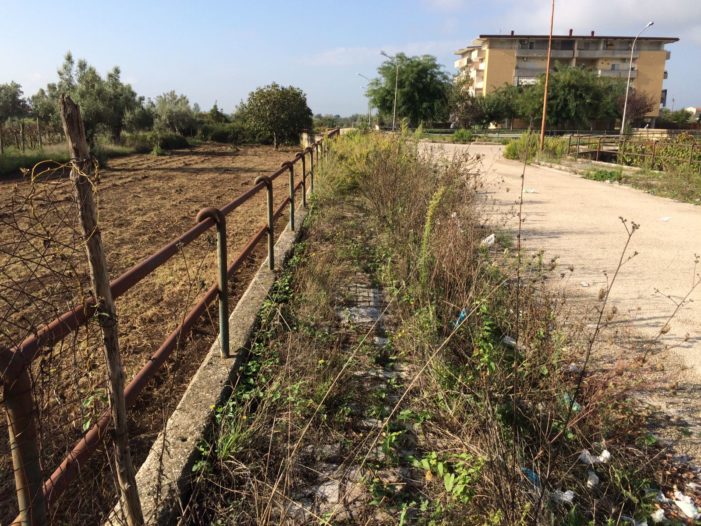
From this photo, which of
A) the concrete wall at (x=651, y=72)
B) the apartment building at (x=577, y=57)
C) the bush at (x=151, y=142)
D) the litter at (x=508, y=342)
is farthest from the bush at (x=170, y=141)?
the concrete wall at (x=651, y=72)

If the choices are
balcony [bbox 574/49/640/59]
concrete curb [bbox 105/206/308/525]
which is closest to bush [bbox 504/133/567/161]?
concrete curb [bbox 105/206/308/525]

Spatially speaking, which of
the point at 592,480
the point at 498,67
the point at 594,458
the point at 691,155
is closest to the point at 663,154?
the point at 691,155

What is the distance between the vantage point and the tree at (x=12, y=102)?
31.5 meters

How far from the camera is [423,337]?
11.7 ft

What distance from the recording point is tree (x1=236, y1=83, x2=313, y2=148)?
107 ft

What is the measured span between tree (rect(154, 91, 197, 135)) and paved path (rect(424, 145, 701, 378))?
2655 centimetres

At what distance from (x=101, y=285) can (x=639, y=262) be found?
6870 millimetres

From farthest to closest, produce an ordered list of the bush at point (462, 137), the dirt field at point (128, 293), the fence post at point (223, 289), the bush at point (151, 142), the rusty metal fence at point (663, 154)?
1. the bush at point (462, 137)
2. the bush at point (151, 142)
3. the rusty metal fence at point (663, 154)
4. the fence post at point (223, 289)
5. the dirt field at point (128, 293)

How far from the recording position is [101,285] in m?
1.65

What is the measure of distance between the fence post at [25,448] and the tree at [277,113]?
3204cm

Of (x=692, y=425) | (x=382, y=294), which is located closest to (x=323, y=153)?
(x=382, y=294)

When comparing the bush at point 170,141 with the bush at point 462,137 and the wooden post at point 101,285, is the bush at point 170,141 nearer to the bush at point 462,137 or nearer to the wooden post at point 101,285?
the bush at point 462,137

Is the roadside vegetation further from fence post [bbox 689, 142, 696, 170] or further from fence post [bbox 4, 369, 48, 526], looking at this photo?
fence post [bbox 689, 142, 696, 170]

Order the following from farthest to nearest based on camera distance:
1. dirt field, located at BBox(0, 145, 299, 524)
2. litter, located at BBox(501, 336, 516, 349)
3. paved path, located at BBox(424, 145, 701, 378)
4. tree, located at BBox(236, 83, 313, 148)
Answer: tree, located at BBox(236, 83, 313, 148) → paved path, located at BBox(424, 145, 701, 378) → litter, located at BBox(501, 336, 516, 349) → dirt field, located at BBox(0, 145, 299, 524)
